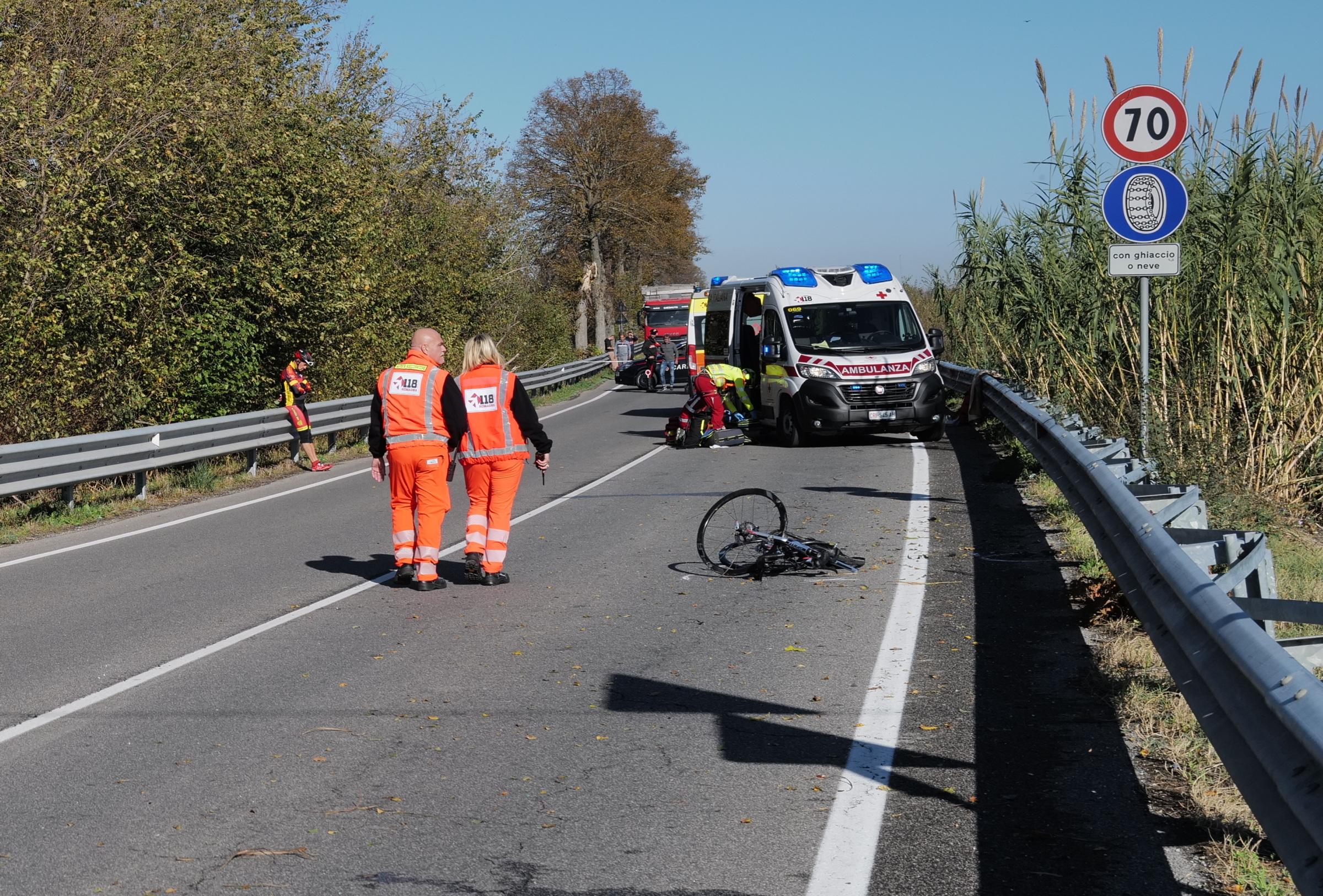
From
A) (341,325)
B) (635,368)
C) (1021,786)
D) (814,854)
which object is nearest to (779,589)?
(1021,786)

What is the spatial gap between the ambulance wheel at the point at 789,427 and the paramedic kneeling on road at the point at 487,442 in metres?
10.6

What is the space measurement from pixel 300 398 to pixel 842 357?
770 cm

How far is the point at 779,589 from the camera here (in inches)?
377

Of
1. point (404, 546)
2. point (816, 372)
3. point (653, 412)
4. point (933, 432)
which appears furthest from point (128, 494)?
point (653, 412)

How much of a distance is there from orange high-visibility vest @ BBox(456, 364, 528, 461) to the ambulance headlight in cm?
1052

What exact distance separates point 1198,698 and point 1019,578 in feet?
16.9

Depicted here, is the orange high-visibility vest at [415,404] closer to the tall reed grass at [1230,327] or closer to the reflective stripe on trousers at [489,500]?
the reflective stripe on trousers at [489,500]

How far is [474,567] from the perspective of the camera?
10039mm

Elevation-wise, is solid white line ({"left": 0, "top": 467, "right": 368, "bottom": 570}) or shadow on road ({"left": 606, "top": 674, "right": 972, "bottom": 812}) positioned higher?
shadow on road ({"left": 606, "top": 674, "right": 972, "bottom": 812})

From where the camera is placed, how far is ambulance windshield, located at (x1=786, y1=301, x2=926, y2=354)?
20688 mm

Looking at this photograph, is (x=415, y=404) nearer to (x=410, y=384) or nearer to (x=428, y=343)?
(x=410, y=384)

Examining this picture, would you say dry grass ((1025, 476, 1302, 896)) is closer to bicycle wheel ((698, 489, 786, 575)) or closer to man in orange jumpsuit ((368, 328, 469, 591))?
bicycle wheel ((698, 489, 786, 575))

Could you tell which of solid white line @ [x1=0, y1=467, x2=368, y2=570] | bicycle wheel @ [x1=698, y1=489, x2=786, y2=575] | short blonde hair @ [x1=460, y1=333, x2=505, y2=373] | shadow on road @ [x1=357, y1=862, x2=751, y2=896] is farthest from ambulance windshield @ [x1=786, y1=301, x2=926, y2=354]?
shadow on road @ [x1=357, y1=862, x2=751, y2=896]

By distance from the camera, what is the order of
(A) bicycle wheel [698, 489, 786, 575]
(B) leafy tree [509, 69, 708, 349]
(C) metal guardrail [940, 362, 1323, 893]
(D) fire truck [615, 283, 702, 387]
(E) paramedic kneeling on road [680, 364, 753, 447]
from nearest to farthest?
(C) metal guardrail [940, 362, 1323, 893] → (A) bicycle wheel [698, 489, 786, 575] → (E) paramedic kneeling on road [680, 364, 753, 447] → (D) fire truck [615, 283, 702, 387] → (B) leafy tree [509, 69, 708, 349]
